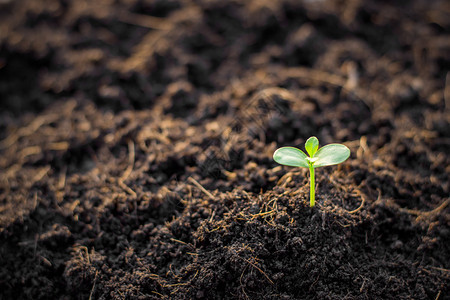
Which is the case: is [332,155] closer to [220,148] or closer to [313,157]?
[313,157]

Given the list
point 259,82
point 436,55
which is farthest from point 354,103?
point 436,55

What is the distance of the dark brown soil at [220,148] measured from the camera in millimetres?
1020

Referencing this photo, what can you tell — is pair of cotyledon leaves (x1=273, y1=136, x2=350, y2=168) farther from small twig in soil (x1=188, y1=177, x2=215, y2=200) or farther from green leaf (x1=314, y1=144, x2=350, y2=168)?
small twig in soil (x1=188, y1=177, x2=215, y2=200)

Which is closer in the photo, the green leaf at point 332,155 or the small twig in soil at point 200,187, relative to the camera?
the green leaf at point 332,155

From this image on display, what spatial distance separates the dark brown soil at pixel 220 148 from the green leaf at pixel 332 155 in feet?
0.49

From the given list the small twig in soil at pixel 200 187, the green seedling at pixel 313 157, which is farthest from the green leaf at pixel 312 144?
the small twig in soil at pixel 200 187

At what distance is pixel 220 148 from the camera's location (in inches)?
50.8

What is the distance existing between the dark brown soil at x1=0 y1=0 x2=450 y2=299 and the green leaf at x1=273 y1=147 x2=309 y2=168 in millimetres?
147

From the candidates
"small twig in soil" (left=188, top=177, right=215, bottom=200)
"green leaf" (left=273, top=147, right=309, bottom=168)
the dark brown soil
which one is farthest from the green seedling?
"small twig in soil" (left=188, top=177, right=215, bottom=200)

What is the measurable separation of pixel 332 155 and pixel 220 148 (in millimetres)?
444

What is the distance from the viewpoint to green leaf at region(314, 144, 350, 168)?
935mm

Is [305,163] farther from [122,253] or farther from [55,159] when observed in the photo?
[55,159]

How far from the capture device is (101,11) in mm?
1978

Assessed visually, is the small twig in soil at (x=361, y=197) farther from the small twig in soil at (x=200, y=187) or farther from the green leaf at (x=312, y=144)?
the small twig in soil at (x=200, y=187)
